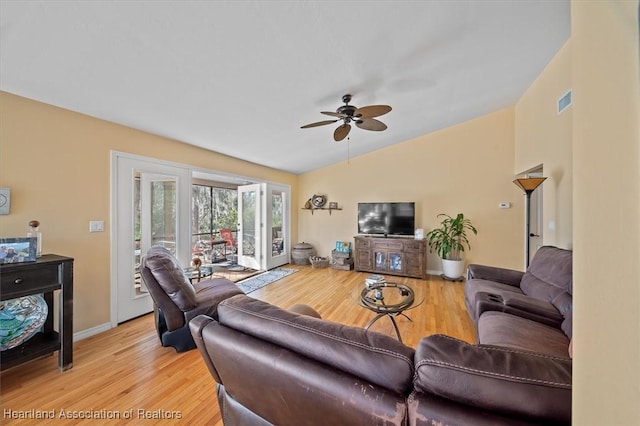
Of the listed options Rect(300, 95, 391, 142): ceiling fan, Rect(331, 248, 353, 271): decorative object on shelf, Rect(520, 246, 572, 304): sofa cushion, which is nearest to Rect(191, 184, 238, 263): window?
Rect(331, 248, 353, 271): decorative object on shelf

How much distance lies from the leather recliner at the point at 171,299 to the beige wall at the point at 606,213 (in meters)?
2.44

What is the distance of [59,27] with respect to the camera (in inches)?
57.3

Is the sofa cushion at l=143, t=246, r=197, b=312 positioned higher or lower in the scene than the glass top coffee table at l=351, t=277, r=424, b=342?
higher

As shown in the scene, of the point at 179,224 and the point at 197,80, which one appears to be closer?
the point at 197,80

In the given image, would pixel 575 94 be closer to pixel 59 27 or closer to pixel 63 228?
pixel 59 27

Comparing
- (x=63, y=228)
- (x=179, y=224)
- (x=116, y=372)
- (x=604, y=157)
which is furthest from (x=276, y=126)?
(x=604, y=157)

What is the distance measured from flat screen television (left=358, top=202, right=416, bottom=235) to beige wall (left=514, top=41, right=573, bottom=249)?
2.04 m

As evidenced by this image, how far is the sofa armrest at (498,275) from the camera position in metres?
2.81

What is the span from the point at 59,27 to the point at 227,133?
1.88m

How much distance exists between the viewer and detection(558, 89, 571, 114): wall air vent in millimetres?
2688

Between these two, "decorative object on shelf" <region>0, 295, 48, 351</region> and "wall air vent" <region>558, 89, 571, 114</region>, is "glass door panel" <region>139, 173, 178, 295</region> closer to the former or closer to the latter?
"decorative object on shelf" <region>0, 295, 48, 351</region>

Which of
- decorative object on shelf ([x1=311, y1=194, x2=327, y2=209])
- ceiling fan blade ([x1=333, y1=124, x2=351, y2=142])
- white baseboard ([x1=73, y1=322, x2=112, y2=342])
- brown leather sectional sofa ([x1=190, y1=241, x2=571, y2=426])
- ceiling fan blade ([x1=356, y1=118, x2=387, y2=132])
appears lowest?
white baseboard ([x1=73, y1=322, x2=112, y2=342])


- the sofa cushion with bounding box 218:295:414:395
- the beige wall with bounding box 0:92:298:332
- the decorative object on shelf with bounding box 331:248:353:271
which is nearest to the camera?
the sofa cushion with bounding box 218:295:414:395

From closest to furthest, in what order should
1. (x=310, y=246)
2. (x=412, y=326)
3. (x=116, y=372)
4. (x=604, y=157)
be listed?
(x=604, y=157) < (x=116, y=372) < (x=412, y=326) < (x=310, y=246)
